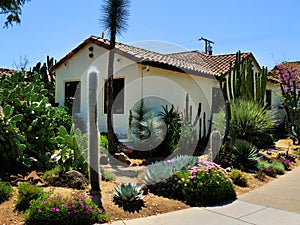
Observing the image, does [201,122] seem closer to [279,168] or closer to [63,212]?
[279,168]

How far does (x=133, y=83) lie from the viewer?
1228cm

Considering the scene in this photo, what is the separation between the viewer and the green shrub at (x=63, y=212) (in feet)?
14.7

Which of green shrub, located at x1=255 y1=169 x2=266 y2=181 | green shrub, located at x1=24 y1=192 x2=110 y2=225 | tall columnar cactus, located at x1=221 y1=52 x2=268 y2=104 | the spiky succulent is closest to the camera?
green shrub, located at x1=24 y1=192 x2=110 y2=225

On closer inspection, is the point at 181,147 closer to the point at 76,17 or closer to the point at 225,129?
the point at 225,129

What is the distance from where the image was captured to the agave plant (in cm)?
537

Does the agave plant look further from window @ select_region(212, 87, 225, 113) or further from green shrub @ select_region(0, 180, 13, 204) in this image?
window @ select_region(212, 87, 225, 113)

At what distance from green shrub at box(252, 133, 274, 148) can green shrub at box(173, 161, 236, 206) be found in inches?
323

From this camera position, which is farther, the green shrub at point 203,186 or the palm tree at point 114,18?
the palm tree at point 114,18

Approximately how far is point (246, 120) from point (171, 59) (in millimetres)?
5915

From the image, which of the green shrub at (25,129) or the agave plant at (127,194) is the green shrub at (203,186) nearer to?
the agave plant at (127,194)

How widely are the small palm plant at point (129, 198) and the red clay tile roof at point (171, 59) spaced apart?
7.10m

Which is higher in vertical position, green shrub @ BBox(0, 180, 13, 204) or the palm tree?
the palm tree

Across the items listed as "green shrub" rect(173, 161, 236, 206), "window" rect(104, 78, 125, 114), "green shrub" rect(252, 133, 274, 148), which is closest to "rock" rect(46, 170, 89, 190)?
"green shrub" rect(173, 161, 236, 206)

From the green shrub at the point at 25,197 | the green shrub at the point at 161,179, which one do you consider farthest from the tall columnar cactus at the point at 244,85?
the green shrub at the point at 25,197
